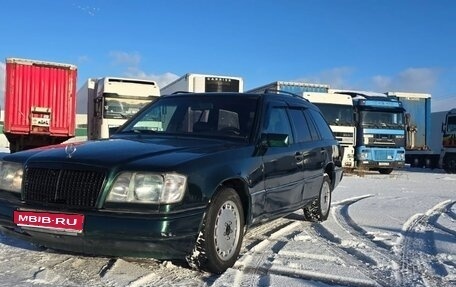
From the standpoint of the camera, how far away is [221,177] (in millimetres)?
4355

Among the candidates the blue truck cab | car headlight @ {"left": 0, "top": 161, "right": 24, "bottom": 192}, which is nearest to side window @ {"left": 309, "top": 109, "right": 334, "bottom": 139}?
car headlight @ {"left": 0, "top": 161, "right": 24, "bottom": 192}

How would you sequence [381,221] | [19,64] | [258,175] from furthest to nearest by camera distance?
1. [19,64]
2. [381,221]
3. [258,175]

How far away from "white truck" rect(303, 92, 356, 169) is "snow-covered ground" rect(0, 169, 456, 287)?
11817 mm

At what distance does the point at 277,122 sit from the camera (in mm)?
5852

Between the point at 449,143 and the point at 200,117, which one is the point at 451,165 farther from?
the point at 200,117

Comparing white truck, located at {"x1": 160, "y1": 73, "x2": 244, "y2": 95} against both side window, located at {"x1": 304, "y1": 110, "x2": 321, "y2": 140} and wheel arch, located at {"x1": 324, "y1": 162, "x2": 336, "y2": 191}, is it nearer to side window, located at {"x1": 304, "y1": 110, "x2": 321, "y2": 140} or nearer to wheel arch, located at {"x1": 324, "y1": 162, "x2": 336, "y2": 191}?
wheel arch, located at {"x1": 324, "y1": 162, "x2": 336, "y2": 191}

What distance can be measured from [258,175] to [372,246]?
1743 millimetres

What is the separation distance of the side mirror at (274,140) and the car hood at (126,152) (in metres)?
0.39

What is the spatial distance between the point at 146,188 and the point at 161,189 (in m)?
0.12

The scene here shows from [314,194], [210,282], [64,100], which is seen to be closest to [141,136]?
[210,282]

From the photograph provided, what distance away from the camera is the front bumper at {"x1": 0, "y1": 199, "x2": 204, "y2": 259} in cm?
382

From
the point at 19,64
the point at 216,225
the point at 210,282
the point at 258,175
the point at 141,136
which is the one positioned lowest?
the point at 210,282

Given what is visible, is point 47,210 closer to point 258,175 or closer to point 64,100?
point 258,175

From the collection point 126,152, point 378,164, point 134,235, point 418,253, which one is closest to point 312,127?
point 418,253
